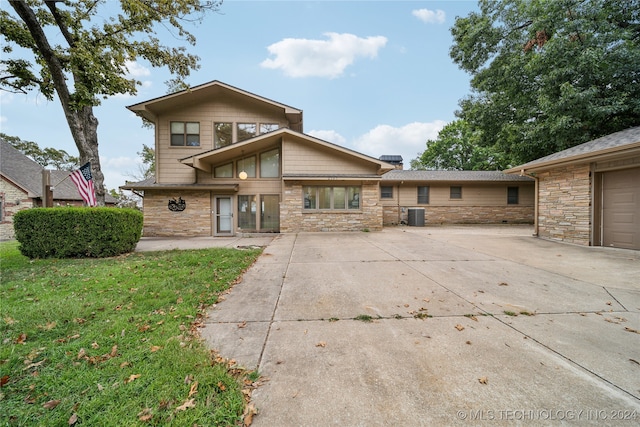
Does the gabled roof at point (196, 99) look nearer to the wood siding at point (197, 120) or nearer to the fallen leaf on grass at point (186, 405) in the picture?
the wood siding at point (197, 120)

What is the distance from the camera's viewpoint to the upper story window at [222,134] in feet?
40.9

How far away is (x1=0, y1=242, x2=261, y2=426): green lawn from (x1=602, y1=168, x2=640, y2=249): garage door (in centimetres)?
1080

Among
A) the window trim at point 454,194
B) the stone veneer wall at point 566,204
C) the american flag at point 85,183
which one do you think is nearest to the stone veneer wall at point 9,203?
the american flag at point 85,183

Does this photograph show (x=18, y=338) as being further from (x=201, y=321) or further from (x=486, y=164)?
(x=486, y=164)

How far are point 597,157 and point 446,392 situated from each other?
31.8ft

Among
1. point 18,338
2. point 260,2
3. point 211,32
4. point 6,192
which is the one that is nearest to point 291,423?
point 18,338

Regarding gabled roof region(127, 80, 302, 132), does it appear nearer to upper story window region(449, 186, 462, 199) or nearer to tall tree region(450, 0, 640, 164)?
upper story window region(449, 186, 462, 199)

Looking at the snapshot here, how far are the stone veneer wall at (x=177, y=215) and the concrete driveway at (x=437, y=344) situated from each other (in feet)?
27.3

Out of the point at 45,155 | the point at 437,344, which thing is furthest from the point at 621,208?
the point at 45,155

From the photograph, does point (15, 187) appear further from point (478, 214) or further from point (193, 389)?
point (478, 214)

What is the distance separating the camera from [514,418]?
1.57m

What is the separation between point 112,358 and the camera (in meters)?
2.16

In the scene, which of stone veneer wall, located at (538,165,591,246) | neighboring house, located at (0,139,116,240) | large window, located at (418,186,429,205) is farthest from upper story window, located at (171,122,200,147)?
stone veneer wall, located at (538,165,591,246)

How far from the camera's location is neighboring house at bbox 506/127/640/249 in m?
6.84
